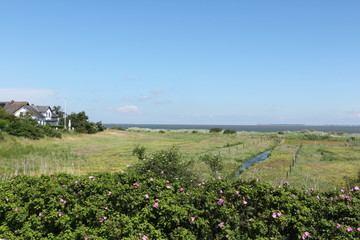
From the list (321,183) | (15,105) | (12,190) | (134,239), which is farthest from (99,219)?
(15,105)

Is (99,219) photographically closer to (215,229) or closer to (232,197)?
(215,229)

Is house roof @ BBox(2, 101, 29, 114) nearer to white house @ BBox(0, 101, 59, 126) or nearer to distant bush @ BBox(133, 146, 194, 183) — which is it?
white house @ BBox(0, 101, 59, 126)

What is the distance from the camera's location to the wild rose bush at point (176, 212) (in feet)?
20.3

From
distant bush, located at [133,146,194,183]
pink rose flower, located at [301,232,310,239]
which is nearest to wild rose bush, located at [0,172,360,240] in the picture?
pink rose flower, located at [301,232,310,239]

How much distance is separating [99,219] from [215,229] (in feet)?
10.2

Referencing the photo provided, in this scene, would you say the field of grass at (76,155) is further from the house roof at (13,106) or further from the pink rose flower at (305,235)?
the house roof at (13,106)

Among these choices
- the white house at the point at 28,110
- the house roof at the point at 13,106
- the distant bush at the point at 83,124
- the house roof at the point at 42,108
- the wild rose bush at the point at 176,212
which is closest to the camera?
the wild rose bush at the point at 176,212

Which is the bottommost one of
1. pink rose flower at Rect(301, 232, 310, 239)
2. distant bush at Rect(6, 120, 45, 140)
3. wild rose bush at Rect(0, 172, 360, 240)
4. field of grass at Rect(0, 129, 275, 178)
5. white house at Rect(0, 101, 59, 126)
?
field of grass at Rect(0, 129, 275, 178)

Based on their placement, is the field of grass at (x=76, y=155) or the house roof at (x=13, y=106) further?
the house roof at (x=13, y=106)

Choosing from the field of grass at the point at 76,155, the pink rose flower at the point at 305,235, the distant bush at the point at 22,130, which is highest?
the distant bush at the point at 22,130

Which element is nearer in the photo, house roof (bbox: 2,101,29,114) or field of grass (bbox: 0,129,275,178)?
field of grass (bbox: 0,129,275,178)

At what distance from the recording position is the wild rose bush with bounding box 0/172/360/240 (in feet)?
20.3

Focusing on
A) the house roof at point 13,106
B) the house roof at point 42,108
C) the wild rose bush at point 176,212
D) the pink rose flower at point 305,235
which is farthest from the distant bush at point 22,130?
the pink rose flower at point 305,235

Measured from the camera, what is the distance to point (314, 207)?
22.7 feet
